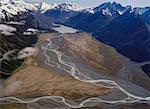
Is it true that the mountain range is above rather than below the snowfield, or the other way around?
below

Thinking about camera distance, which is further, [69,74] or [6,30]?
[6,30]

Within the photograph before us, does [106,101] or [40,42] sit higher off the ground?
[40,42]

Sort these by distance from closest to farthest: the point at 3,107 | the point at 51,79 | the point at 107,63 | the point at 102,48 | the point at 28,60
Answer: the point at 3,107 → the point at 51,79 → the point at 28,60 → the point at 107,63 → the point at 102,48

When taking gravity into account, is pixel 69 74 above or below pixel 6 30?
below

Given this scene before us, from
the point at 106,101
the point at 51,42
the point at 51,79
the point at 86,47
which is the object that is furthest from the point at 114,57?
the point at 106,101

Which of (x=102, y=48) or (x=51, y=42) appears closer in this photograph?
(x=102, y=48)

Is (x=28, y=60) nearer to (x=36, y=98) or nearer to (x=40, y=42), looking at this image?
(x=36, y=98)

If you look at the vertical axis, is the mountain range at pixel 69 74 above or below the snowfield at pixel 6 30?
below

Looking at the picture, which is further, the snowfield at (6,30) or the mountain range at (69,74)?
the snowfield at (6,30)

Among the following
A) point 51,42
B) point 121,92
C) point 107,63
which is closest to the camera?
point 121,92

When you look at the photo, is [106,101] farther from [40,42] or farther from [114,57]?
[40,42]

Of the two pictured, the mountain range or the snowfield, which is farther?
the snowfield
